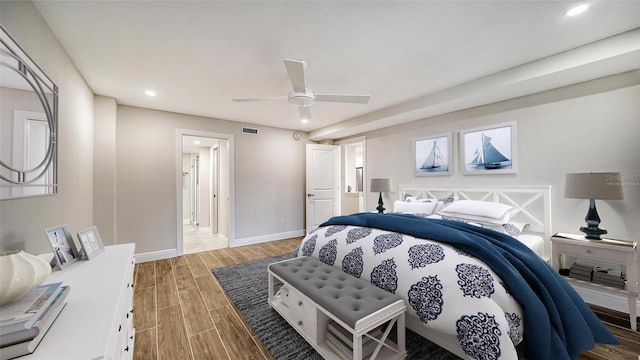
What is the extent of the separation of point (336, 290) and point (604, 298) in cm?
281

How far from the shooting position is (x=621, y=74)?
2.32 meters

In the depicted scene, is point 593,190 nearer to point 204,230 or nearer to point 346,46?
point 346,46

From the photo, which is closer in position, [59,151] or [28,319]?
[28,319]

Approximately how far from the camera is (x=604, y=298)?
7.82 ft

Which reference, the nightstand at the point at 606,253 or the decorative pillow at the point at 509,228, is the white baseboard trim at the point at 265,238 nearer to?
the decorative pillow at the point at 509,228

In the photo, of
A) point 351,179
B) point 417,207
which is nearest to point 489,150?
point 417,207

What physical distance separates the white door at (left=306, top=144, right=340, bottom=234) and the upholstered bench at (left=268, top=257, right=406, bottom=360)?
308 cm

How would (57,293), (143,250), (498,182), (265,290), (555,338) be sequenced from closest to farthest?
1. (57,293)
2. (555,338)
3. (265,290)
4. (498,182)
5. (143,250)

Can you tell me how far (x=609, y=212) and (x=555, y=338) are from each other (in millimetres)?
1845

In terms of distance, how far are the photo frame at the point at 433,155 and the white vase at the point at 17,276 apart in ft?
13.4

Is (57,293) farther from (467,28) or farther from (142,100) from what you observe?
(142,100)

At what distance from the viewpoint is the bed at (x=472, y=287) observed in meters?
1.39

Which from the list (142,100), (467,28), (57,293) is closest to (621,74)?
(467,28)

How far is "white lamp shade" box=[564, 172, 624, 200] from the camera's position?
2117 mm
